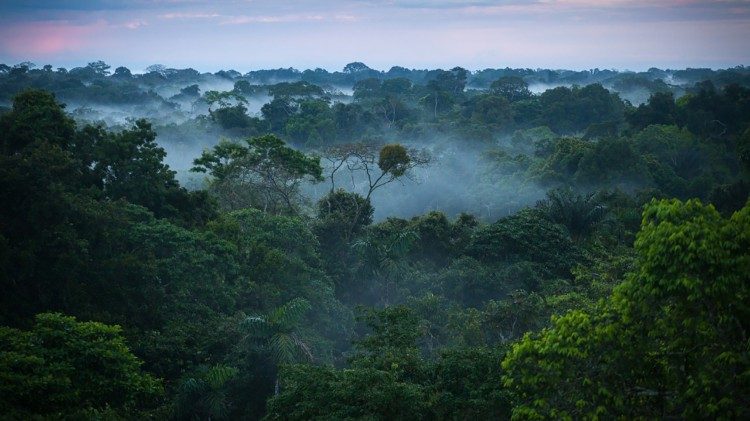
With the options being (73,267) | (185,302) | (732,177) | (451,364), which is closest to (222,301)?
(185,302)

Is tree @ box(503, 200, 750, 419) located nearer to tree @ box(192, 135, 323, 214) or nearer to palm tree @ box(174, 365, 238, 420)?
palm tree @ box(174, 365, 238, 420)

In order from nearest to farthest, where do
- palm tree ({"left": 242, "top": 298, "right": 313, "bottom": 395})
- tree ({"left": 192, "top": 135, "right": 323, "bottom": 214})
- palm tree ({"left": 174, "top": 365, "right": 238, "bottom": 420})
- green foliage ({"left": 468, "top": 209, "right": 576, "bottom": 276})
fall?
1. palm tree ({"left": 174, "top": 365, "right": 238, "bottom": 420})
2. palm tree ({"left": 242, "top": 298, "right": 313, "bottom": 395})
3. green foliage ({"left": 468, "top": 209, "right": 576, "bottom": 276})
4. tree ({"left": 192, "top": 135, "right": 323, "bottom": 214})

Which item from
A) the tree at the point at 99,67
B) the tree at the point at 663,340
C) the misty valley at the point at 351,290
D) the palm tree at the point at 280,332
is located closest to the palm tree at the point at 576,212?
the misty valley at the point at 351,290

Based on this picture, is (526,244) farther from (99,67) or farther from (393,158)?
(99,67)

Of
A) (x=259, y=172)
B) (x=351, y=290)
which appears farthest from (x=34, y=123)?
(x=351, y=290)

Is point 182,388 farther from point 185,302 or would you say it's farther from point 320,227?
point 320,227

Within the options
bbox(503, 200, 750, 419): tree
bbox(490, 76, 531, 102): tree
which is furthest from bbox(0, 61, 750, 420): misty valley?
bbox(490, 76, 531, 102): tree
